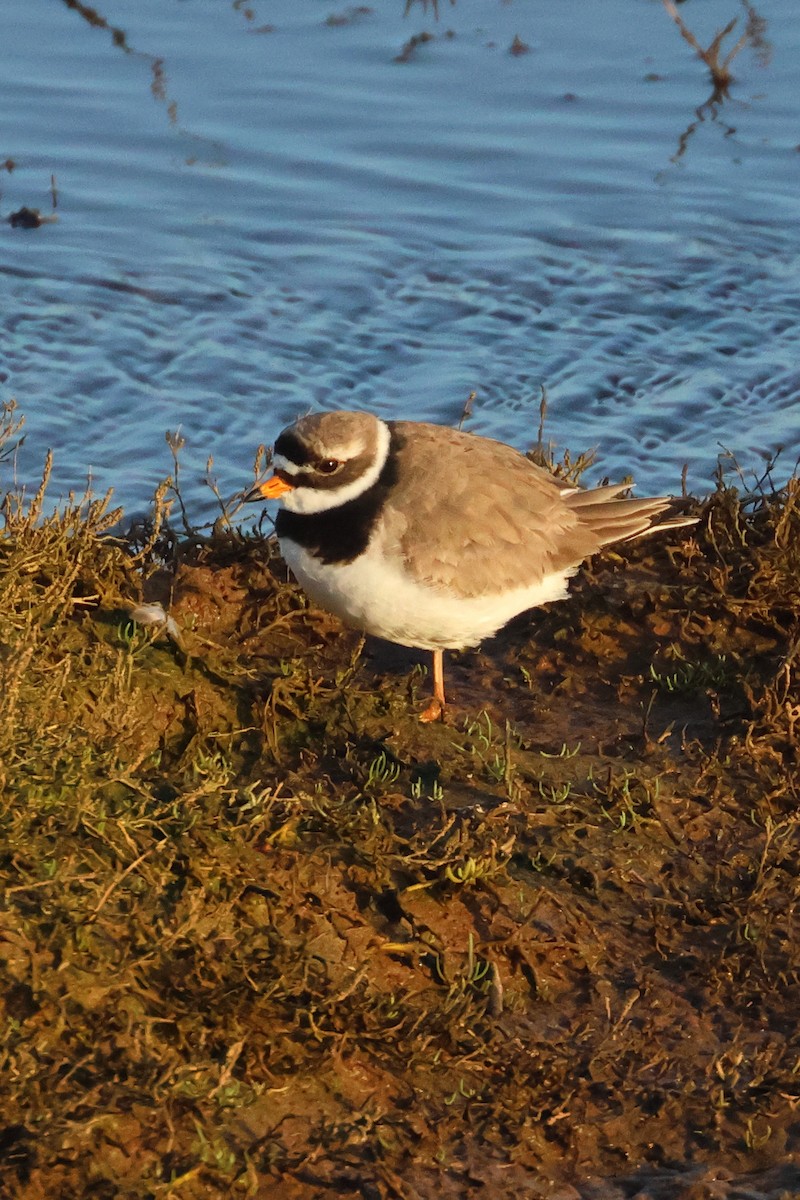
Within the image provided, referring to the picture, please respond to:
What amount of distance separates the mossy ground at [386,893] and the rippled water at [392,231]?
2736mm

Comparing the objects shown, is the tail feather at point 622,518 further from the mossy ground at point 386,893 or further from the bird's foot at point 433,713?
the bird's foot at point 433,713

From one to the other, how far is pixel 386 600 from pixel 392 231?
19.7 feet

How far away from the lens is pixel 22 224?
10.9 meters

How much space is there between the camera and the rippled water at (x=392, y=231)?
9258 mm

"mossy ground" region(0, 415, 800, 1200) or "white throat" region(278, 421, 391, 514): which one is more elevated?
"white throat" region(278, 421, 391, 514)

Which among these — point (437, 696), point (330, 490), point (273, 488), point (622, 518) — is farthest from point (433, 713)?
point (622, 518)

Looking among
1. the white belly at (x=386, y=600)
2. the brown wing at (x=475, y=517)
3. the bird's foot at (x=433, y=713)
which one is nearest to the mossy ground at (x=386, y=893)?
the bird's foot at (x=433, y=713)

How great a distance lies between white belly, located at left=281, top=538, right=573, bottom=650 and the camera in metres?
5.60

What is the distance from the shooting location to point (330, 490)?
5844 mm

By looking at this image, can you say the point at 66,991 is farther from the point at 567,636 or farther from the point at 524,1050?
the point at 567,636

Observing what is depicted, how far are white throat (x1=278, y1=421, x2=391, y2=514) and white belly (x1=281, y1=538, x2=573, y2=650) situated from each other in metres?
0.17

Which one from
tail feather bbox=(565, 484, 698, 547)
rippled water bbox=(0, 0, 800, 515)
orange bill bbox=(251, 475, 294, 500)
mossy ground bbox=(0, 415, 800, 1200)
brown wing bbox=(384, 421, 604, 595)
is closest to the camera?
mossy ground bbox=(0, 415, 800, 1200)

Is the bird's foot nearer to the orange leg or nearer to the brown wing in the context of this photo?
the orange leg

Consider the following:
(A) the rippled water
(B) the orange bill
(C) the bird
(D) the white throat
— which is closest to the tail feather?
(C) the bird
